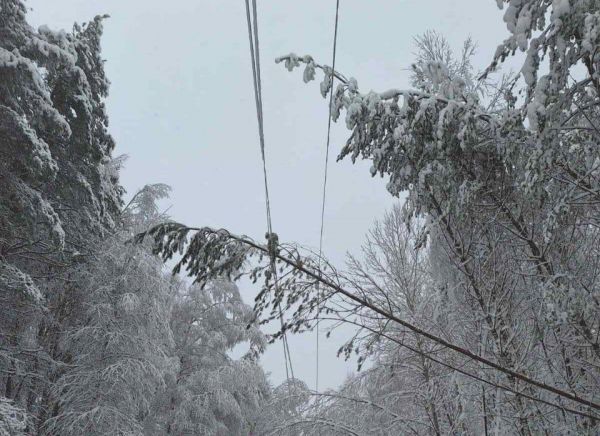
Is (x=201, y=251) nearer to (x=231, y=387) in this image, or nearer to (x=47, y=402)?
(x=47, y=402)

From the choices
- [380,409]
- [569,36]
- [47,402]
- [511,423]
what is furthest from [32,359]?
[569,36]

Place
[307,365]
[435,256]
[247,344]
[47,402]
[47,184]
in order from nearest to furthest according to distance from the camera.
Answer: [435,256] → [47,184] → [47,402] → [247,344] → [307,365]

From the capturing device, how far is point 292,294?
7.84 ft

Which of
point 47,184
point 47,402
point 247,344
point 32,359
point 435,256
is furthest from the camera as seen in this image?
point 247,344

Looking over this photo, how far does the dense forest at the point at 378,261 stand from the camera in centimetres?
244

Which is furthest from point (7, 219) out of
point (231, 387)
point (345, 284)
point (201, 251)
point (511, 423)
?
point (231, 387)

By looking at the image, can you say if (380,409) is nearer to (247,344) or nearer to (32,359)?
(32,359)

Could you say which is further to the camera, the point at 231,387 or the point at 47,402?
the point at 231,387

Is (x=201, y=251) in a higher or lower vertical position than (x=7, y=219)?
lower

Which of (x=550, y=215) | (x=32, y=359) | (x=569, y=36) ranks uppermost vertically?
(x=32, y=359)

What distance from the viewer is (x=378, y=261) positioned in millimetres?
8836

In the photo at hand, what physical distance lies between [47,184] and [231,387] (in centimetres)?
890

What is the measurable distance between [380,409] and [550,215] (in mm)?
5653

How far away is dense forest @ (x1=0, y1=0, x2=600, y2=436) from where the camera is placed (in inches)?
96.0
